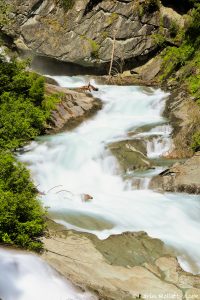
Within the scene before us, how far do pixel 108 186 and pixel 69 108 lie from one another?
729cm

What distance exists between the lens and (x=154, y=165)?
56.3 ft

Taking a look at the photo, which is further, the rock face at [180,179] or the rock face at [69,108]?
the rock face at [69,108]

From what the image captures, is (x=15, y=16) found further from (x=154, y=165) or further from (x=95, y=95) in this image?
(x=154, y=165)

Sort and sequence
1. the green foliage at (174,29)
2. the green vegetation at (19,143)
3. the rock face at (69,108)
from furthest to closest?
the green foliage at (174,29) → the rock face at (69,108) → the green vegetation at (19,143)

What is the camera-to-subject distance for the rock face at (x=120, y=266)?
830cm

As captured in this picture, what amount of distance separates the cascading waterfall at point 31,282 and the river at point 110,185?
3637 mm

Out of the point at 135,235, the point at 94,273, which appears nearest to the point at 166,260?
the point at 135,235

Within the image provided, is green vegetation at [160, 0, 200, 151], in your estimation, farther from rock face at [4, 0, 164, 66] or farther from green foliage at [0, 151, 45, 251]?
green foliage at [0, 151, 45, 251]

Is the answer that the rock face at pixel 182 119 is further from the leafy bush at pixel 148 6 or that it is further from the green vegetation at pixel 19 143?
the leafy bush at pixel 148 6

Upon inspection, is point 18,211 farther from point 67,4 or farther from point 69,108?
point 67,4

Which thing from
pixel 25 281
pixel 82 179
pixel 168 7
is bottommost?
pixel 82 179

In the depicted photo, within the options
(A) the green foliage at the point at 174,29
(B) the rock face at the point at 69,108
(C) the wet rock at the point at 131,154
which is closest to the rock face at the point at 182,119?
(C) the wet rock at the point at 131,154

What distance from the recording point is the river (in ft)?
39.7

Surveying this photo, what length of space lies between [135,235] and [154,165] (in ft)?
21.3
